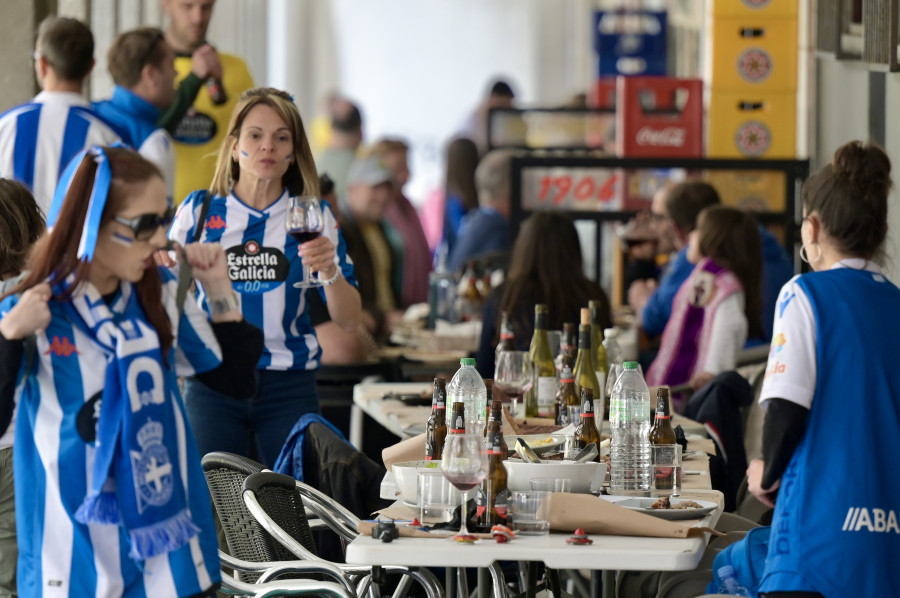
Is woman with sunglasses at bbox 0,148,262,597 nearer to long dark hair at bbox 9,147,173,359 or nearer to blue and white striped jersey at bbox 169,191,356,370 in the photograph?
long dark hair at bbox 9,147,173,359

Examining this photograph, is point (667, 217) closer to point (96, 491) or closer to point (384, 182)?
point (384, 182)

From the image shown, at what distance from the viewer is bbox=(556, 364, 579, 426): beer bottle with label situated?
3.94 m

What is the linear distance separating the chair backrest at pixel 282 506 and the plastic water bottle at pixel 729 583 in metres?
0.91

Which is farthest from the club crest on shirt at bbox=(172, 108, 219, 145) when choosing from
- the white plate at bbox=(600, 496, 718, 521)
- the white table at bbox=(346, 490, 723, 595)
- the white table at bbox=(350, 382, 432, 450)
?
the white table at bbox=(346, 490, 723, 595)

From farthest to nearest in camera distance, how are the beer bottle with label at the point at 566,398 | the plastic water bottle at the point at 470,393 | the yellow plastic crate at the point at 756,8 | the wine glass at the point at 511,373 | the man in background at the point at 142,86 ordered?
the yellow plastic crate at the point at 756,8, the man in background at the point at 142,86, the wine glass at the point at 511,373, the beer bottle with label at the point at 566,398, the plastic water bottle at the point at 470,393

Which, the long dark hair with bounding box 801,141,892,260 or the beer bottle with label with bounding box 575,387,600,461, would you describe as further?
the beer bottle with label with bounding box 575,387,600,461

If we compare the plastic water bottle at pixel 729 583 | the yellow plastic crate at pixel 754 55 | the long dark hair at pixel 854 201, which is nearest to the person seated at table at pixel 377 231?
the yellow plastic crate at pixel 754 55

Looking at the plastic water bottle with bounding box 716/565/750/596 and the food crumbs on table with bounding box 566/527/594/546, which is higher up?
the food crumbs on table with bounding box 566/527/594/546

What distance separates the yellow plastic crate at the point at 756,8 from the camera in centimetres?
767

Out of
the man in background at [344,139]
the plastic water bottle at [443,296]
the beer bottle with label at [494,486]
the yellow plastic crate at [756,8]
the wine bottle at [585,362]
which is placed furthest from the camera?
the man in background at [344,139]

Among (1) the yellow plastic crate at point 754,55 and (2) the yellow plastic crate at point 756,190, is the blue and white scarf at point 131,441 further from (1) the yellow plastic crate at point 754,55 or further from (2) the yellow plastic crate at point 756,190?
(1) the yellow plastic crate at point 754,55

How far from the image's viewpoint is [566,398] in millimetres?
4000

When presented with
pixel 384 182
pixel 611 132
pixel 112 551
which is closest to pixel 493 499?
pixel 112 551

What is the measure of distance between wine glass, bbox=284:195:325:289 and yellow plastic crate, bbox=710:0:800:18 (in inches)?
178
